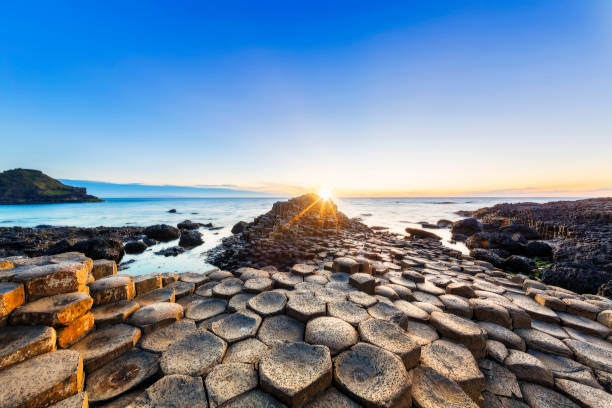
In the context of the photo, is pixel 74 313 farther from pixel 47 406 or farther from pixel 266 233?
pixel 266 233

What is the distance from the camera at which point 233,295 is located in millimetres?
3291

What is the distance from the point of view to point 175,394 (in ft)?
5.22

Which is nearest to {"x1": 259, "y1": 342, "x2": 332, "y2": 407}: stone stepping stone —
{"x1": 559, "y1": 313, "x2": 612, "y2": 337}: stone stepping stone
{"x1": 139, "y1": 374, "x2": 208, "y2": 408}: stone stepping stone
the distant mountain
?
{"x1": 139, "y1": 374, "x2": 208, "y2": 408}: stone stepping stone

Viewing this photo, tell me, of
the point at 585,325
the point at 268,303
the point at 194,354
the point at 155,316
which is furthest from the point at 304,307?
the point at 585,325

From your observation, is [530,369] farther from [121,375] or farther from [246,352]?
[121,375]

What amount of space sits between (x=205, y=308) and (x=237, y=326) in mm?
791

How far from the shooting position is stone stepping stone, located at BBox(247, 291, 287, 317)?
2771mm

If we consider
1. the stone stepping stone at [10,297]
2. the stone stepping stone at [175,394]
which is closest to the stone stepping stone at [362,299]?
the stone stepping stone at [175,394]

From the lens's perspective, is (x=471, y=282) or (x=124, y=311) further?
(x=471, y=282)

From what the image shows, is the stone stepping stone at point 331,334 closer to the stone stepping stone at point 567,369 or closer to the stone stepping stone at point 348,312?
the stone stepping stone at point 348,312

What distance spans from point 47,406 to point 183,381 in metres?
0.79

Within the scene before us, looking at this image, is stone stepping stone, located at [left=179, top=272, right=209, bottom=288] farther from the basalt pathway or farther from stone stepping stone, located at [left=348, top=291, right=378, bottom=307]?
stone stepping stone, located at [left=348, top=291, right=378, bottom=307]

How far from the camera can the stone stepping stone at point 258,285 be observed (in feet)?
11.0

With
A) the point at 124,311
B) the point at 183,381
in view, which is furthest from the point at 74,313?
the point at 183,381
